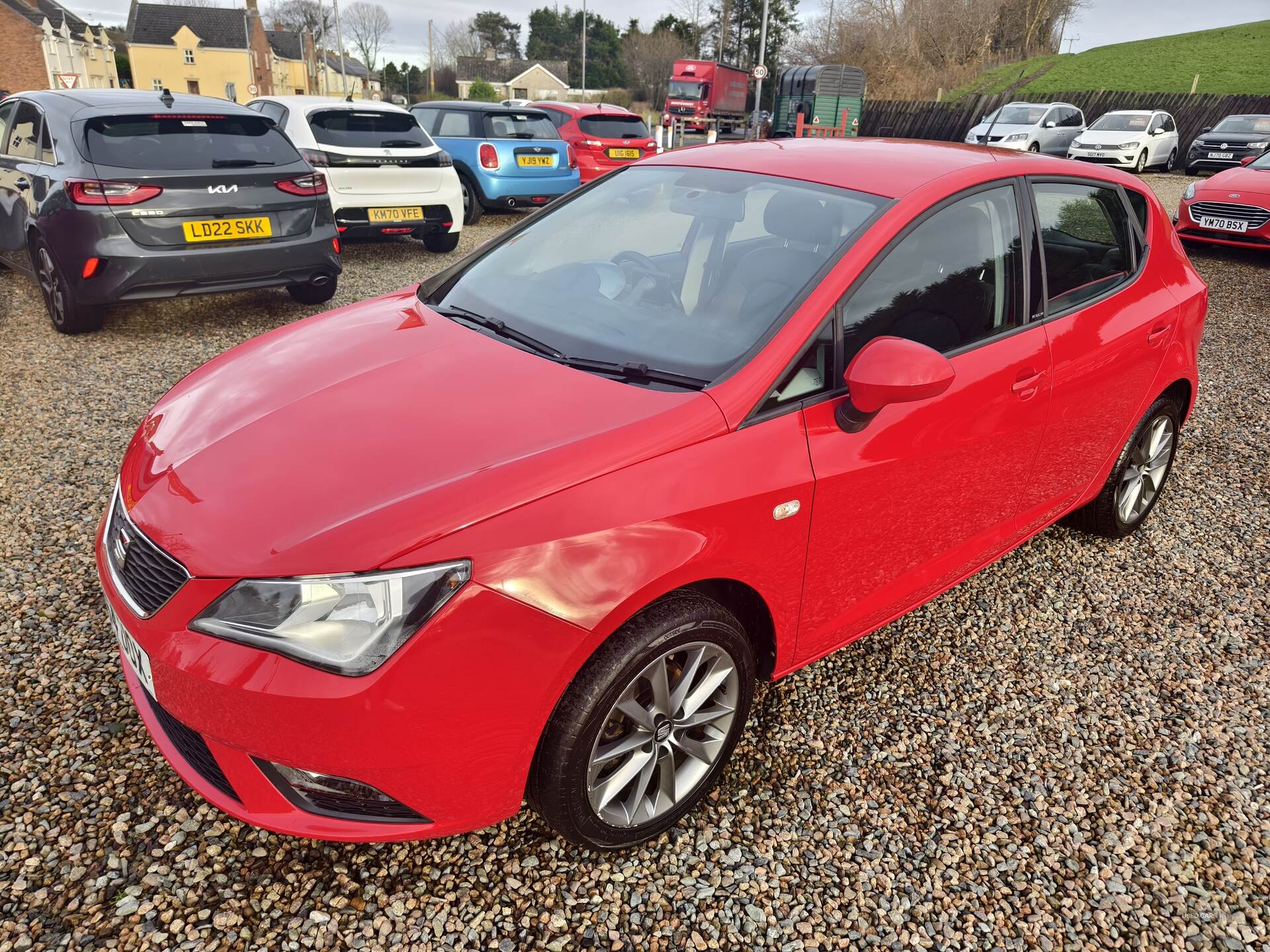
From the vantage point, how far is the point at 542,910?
2.01m

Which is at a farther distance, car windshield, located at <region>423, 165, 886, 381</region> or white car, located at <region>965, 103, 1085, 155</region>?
white car, located at <region>965, 103, 1085, 155</region>

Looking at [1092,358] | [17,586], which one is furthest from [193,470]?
[1092,358]

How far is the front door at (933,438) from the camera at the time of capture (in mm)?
2254

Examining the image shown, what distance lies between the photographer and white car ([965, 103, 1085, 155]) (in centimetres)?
2116

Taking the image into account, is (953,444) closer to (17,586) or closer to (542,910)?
(542,910)

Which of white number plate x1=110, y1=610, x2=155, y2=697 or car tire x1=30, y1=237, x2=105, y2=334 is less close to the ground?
white number plate x1=110, y1=610, x2=155, y2=697

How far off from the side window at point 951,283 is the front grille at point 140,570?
1.70 metres

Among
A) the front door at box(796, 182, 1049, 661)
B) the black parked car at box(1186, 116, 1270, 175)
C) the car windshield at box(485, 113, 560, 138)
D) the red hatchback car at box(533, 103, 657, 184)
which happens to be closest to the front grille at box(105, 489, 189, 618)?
the front door at box(796, 182, 1049, 661)

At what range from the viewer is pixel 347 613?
166 cm

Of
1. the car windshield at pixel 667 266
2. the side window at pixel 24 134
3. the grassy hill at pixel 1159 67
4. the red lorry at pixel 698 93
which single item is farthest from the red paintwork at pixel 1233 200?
the grassy hill at pixel 1159 67

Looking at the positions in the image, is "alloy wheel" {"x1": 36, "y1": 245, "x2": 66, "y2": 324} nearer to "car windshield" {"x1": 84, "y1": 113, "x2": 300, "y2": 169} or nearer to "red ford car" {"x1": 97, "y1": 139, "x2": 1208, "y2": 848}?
"car windshield" {"x1": 84, "y1": 113, "x2": 300, "y2": 169}

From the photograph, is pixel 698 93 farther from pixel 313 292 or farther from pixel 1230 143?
pixel 313 292

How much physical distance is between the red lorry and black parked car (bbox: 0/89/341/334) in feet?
87.9

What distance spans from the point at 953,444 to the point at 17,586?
11.1 feet
